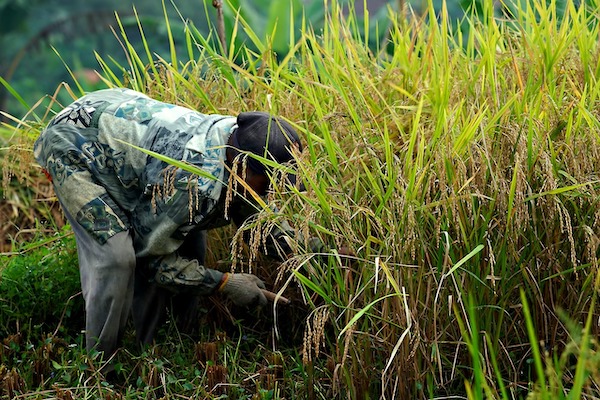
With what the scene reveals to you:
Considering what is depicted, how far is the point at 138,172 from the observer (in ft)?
11.6

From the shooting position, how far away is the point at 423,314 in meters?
3.02

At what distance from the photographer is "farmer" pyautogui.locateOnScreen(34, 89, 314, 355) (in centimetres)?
333

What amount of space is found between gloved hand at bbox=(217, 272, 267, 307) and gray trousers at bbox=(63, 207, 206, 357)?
25 centimetres

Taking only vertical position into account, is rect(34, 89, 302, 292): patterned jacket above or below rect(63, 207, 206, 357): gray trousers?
above

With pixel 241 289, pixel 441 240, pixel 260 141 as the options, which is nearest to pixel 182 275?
pixel 241 289

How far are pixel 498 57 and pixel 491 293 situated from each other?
124 centimetres

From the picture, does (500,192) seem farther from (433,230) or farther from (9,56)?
(9,56)

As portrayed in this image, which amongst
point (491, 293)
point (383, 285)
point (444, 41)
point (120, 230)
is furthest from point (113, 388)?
point (444, 41)

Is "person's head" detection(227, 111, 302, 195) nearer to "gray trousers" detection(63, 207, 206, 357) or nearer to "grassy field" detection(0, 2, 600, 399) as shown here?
"grassy field" detection(0, 2, 600, 399)

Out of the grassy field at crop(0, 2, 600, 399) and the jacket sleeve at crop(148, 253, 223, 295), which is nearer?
the grassy field at crop(0, 2, 600, 399)

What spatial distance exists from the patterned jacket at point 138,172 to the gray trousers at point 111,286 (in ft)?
0.20

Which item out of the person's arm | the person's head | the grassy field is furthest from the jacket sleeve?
the person's head

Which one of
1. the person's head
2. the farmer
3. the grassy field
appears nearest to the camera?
the grassy field

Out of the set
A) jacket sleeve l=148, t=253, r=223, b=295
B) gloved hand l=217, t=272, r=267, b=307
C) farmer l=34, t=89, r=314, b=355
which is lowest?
gloved hand l=217, t=272, r=267, b=307
